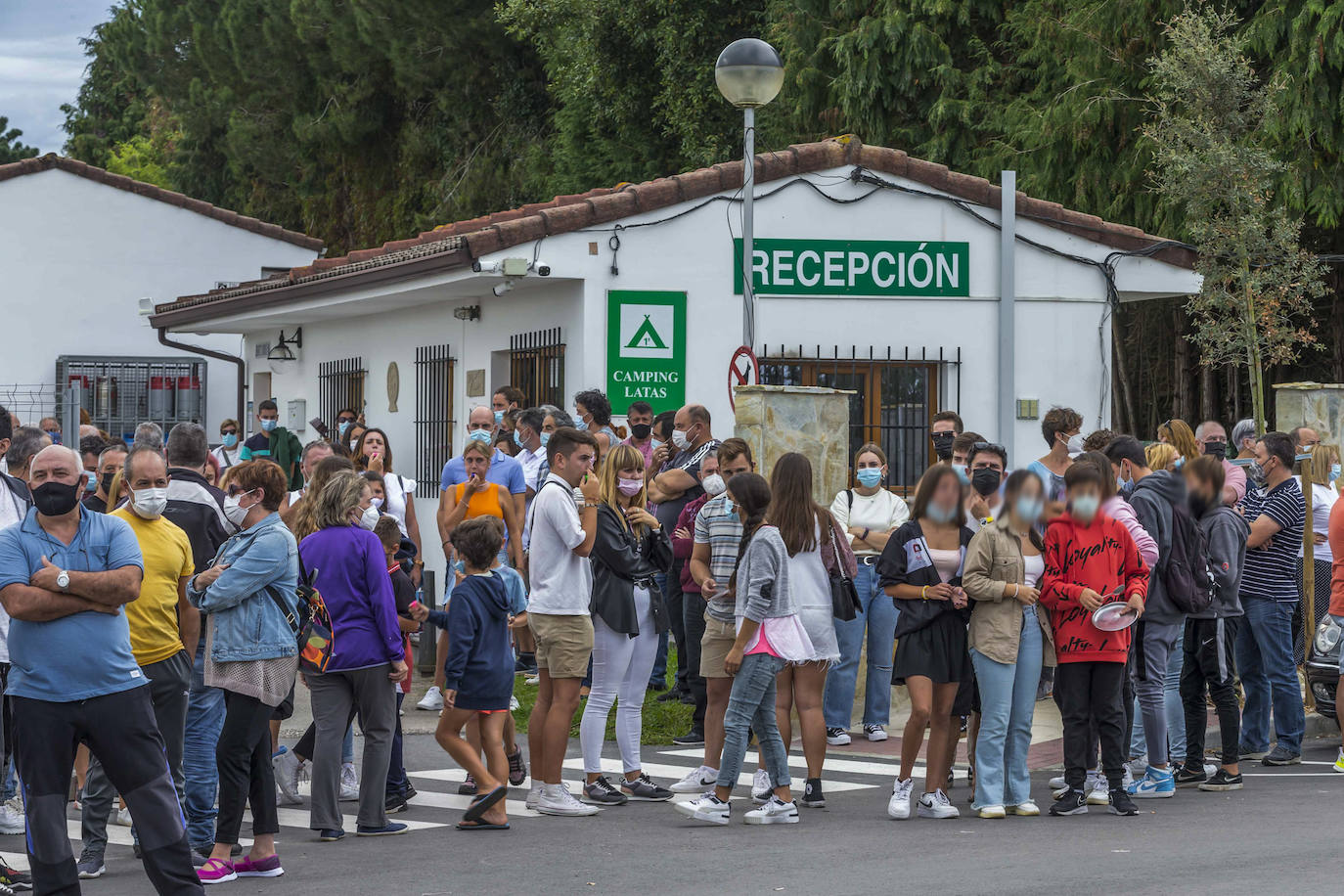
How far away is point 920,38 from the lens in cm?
2423

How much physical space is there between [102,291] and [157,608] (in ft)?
77.8

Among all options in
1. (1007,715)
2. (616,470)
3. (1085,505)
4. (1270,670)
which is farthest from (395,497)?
(1085,505)

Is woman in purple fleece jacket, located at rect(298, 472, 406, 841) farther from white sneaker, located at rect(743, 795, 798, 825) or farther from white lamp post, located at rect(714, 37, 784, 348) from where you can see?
white lamp post, located at rect(714, 37, 784, 348)

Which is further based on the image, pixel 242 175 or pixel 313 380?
pixel 242 175

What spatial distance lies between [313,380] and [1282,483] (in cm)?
1387

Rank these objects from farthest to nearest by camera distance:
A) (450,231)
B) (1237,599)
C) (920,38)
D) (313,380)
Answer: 1. (920,38)
2. (313,380)
3. (450,231)
4. (1237,599)

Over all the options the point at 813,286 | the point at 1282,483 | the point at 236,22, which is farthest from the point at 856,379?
the point at 236,22

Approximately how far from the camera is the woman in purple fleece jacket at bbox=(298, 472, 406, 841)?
7.82 meters

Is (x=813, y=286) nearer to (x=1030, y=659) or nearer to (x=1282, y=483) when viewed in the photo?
(x=1282, y=483)

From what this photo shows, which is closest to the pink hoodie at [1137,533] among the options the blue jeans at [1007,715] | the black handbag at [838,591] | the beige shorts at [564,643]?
the blue jeans at [1007,715]

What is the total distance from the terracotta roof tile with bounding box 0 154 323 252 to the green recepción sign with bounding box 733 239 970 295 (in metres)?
16.4

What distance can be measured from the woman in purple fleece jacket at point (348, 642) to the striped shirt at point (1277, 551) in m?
5.30

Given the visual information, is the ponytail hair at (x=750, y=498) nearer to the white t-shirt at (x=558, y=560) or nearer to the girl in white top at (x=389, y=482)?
the white t-shirt at (x=558, y=560)

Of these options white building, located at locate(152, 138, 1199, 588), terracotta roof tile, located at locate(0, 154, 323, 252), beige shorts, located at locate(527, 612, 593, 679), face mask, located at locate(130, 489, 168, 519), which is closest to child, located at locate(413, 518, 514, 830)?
beige shorts, located at locate(527, 612, 593, 679)
